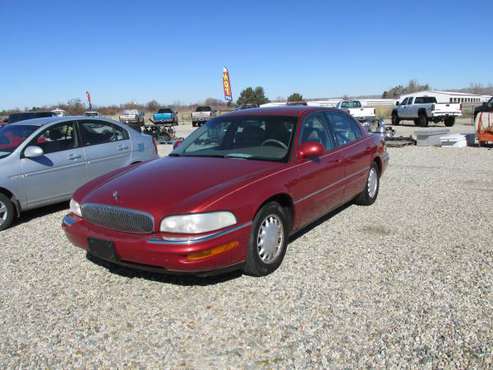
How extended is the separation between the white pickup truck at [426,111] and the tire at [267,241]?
22.5 m

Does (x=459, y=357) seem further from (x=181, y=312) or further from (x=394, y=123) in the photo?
(x=394, y=123)

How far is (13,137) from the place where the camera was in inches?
239

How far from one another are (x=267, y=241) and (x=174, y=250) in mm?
955

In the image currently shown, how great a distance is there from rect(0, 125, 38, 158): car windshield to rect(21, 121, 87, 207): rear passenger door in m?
0.17

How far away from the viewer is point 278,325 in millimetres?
3014

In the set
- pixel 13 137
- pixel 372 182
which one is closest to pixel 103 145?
pixel 13 137

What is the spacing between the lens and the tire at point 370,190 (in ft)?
20.0

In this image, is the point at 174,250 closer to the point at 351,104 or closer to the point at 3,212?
the point at 3,212

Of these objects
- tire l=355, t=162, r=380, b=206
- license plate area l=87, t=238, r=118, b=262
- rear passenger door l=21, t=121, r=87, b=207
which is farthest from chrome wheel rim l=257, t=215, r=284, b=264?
rear passenger door l=21, t=121, r=87, b=207

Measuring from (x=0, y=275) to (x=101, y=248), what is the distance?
143cm

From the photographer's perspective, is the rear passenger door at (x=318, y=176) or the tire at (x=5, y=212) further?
the tire at (x=5, y=212)

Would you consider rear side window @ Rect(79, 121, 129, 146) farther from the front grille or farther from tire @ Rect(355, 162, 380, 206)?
tire @ Rect(355, 162, 380, 206)

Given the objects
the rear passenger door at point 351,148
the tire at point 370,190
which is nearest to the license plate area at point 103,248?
the rear passenger door at point 351,148

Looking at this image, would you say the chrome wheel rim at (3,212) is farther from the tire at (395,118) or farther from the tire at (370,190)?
the tire at (395,118)
